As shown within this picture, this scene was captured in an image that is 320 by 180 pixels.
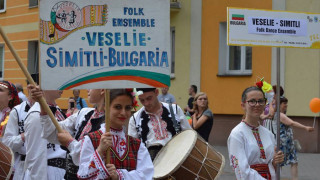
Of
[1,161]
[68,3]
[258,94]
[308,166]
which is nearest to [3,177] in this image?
[1,161]

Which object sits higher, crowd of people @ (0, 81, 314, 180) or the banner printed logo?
→ the banner printed logo

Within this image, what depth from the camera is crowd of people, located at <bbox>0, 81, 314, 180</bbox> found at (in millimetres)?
4859

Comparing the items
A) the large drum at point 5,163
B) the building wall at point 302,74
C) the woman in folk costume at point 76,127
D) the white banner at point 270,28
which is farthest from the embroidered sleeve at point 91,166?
the building wall at point 302,74

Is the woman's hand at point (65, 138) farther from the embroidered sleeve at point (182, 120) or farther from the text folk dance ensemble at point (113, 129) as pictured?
the embroidered sleeve at point (182, 120)

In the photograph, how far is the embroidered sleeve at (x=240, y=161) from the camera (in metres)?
5.79

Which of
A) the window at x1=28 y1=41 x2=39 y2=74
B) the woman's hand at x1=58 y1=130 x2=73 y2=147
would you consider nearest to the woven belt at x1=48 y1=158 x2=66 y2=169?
the woman's hand at x1=58 y1=130 x2=73 y2=147

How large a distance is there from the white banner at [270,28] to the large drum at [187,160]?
44.3 inches

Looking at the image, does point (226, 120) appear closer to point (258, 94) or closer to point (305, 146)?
point (305, 146)

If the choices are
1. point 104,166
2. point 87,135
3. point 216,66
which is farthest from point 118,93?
point 216,66

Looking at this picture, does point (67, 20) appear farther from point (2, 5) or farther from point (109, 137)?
point (2, 5)

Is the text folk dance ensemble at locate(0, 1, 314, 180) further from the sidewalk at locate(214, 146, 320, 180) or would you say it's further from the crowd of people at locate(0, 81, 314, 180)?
the sidewalk at locate(214, 146, 320, 180)

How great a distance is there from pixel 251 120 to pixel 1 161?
2.32 metres

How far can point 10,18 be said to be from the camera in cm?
2697

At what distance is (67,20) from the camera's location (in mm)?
4715
